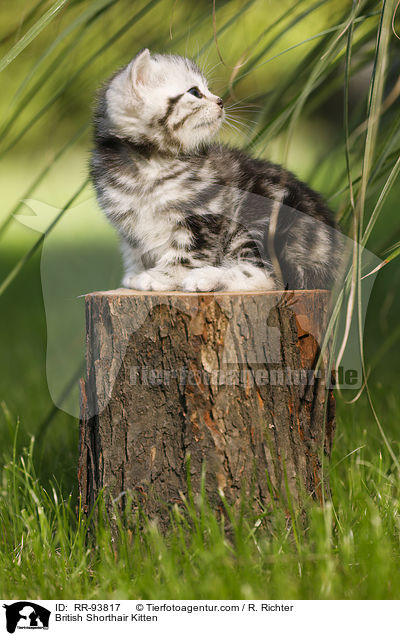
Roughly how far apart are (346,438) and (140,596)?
0.68 m

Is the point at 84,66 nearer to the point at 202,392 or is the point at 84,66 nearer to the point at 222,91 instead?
the point at 222,91

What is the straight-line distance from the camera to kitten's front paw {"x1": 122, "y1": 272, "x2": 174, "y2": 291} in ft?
3.30

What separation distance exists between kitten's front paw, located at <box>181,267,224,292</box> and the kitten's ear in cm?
35

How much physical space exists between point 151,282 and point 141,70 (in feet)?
1.24

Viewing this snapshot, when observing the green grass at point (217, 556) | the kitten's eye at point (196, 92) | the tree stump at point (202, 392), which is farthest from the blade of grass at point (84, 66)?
the green grass at point (217, 556)

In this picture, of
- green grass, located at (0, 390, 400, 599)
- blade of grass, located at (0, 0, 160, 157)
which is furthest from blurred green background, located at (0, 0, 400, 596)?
green grass, located at (0, 390, 400, 599)

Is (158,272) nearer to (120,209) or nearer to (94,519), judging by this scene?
(120,209)

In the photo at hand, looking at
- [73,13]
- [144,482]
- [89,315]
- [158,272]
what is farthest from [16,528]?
[73,13]

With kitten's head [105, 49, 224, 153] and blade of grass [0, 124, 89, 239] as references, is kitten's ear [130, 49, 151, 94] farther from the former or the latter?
blade of grass [0, 124, 89, 239]

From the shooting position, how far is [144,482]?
89cm

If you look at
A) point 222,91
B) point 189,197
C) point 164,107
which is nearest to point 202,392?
point 189,197

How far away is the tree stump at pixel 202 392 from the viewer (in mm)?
870

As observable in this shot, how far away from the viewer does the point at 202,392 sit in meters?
0.87

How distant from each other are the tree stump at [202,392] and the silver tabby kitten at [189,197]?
0.15 metres
